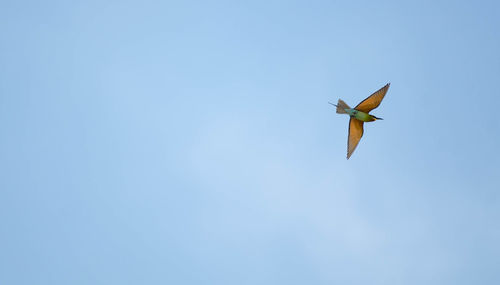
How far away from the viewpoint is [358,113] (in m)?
17.6

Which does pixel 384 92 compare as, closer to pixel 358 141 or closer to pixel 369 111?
pixel 369 111

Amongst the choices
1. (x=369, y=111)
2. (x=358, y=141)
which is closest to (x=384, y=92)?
(x=369, y=111)

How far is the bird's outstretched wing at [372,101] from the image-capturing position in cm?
1658

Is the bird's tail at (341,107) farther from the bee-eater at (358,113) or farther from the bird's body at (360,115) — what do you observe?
the bird's body at (360,115)

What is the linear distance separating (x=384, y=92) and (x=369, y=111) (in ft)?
3.71

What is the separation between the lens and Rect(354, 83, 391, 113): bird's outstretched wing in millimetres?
16578

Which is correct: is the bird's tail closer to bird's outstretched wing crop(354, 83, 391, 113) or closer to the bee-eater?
the bee-eater

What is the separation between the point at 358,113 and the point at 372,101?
83 cm

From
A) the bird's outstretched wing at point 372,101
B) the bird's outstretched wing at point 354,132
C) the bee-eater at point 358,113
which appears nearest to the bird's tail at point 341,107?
the bee-eater at point 358,113

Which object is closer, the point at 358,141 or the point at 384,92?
the point at 384,92

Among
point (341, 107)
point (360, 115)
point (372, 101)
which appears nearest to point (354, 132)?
point (360, 115)

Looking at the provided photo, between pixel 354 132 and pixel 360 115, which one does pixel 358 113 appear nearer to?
pixel 360 115

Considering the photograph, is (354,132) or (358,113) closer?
(358,113)

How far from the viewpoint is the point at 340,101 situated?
17562 mm
